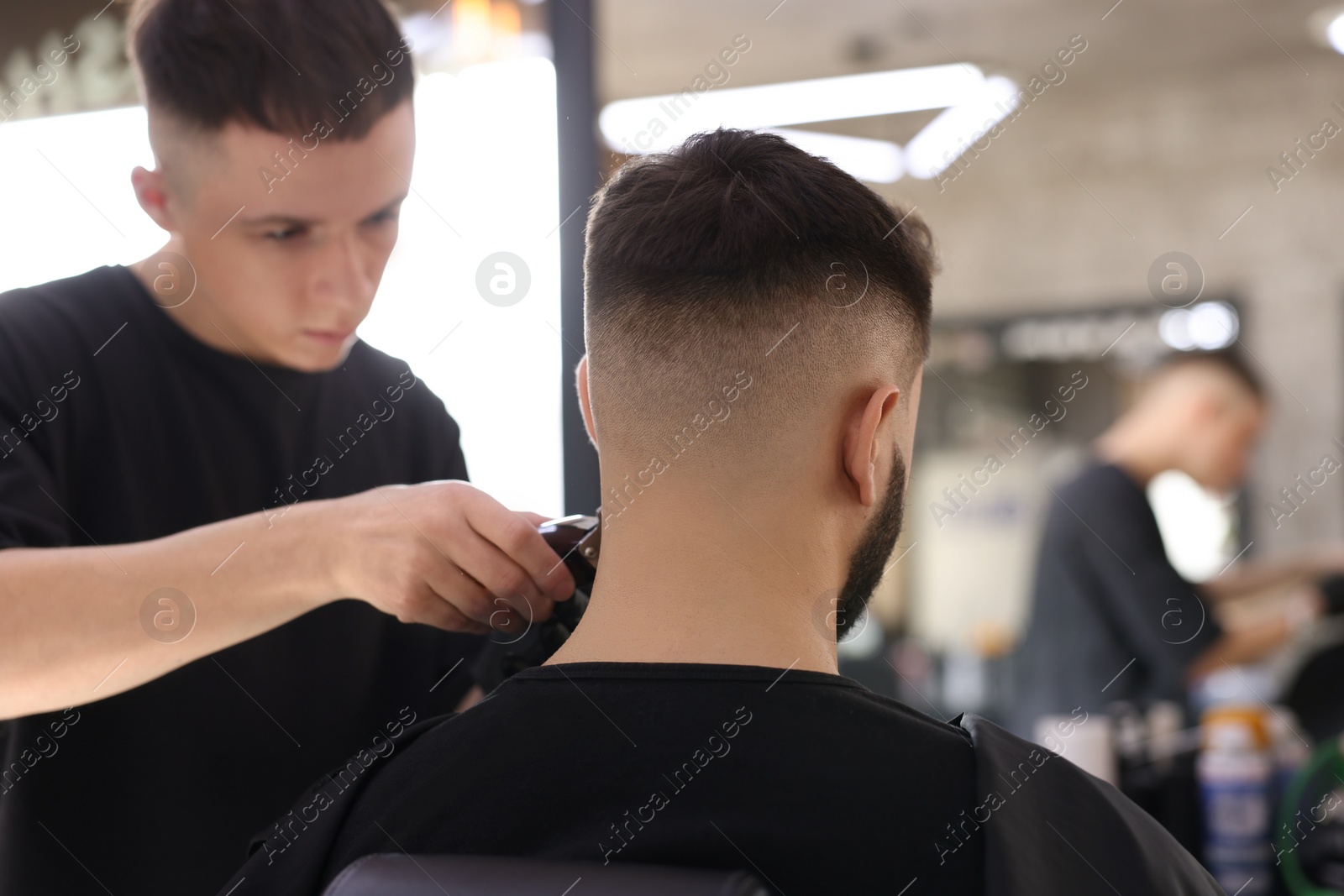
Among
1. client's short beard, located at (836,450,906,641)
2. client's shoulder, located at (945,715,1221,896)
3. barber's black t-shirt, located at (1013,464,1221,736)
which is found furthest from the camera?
barber's black t-shirt, located at (1013,464,1221,736)

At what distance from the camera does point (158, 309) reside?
1303 millimetres

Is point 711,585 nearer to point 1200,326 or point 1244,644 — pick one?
point 1244,644

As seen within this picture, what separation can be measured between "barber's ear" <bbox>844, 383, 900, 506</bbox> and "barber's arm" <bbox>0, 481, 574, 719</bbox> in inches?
12.4

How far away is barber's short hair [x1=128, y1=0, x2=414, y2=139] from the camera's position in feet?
4.28

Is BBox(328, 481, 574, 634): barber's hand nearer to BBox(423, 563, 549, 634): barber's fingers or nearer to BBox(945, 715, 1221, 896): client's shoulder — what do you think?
BBox(423, 563, 549, 634): barber's fingers

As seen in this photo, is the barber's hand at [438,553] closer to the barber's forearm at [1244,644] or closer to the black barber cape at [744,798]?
the black barber cape at [744,798]

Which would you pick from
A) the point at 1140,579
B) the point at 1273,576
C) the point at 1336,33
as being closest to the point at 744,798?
the point at 1140,579

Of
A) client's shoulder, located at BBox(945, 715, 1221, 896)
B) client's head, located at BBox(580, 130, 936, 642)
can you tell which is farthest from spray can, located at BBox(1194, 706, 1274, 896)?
client's head, located at BBox(580, 130, 936, 642)

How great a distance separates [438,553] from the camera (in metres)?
1.03

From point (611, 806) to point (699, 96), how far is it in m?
3.15

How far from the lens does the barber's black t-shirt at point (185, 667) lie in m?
1.23

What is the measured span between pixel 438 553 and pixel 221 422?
478 millimetres

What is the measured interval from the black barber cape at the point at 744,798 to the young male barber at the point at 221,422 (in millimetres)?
229

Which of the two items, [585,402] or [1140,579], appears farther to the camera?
[1140,579]
